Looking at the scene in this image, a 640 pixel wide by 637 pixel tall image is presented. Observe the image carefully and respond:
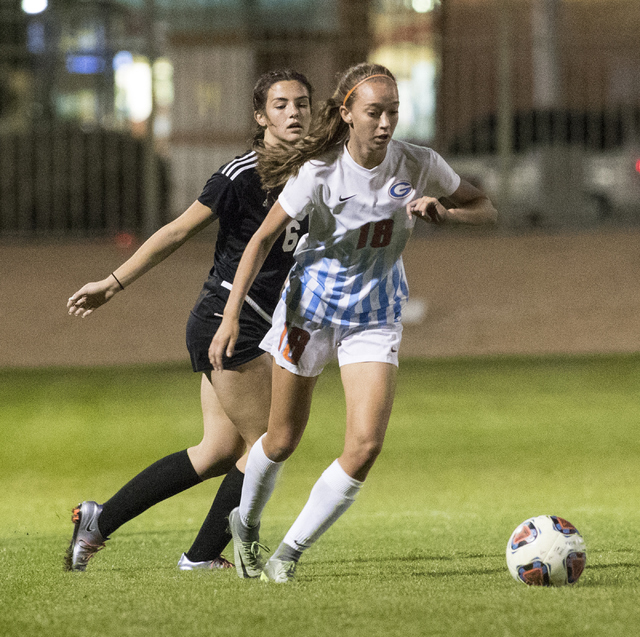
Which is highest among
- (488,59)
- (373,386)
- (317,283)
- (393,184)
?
(488,59)

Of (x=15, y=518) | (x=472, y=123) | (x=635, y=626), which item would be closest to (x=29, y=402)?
(x=15, y=518)

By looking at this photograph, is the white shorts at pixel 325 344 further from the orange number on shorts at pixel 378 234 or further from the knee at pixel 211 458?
the knee at pixel 211 458

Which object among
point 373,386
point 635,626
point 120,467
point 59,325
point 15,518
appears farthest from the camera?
point 59,325

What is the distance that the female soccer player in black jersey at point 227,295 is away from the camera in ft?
14.6

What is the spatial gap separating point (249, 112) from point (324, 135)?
9.55 metres

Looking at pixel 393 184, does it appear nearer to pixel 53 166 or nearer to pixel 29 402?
pixel 29 402

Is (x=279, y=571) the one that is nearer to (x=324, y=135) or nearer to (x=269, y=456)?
(x=269, y=456)

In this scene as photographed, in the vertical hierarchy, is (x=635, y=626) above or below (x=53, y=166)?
below

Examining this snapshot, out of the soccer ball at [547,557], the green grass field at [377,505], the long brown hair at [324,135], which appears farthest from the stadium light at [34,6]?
the soccer ball at [547,557]

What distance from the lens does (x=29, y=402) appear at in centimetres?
1022

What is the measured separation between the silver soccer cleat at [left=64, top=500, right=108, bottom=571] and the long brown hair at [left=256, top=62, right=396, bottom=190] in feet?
5.46

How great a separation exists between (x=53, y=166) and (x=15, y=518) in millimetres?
8271

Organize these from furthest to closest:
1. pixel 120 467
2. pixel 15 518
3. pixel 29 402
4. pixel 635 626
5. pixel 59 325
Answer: pixel 59 325, pixel 29 402, pixel 120 467, pixel 15 518, pixel 635 626

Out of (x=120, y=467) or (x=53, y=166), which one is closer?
(x=120, y=467)
